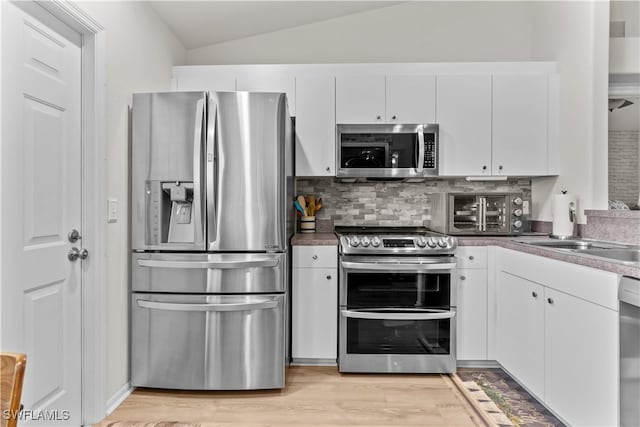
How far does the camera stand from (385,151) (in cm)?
306

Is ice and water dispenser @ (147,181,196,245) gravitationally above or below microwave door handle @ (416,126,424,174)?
below

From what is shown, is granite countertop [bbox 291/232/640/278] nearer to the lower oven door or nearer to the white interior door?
the lower oven door

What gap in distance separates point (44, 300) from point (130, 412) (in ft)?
2.78

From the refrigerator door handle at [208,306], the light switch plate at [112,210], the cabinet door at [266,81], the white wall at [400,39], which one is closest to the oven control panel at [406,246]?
the refrigerator door handle at [208,306]

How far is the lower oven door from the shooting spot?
107 inches

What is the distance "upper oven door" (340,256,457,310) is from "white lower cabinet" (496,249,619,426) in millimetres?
389

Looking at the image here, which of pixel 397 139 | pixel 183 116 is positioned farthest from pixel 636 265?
pixel 183 116

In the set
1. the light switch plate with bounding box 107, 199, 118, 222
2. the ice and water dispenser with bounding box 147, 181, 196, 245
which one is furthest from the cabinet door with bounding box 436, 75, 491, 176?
the light switch plate with bounding box 107, 199, 118, 222

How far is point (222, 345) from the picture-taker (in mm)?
2367

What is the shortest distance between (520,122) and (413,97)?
0.85m

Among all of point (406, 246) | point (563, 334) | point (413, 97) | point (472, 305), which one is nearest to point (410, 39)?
point (413, 97)

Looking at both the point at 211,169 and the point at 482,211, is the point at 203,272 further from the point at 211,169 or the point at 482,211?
the point at 482,211

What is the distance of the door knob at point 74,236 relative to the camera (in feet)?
6.56

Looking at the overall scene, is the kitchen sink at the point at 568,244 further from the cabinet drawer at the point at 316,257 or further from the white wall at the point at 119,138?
the white wall at the point at 119,138
